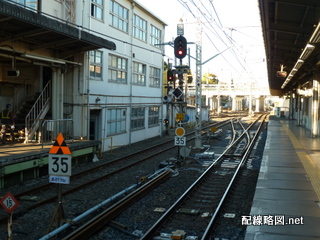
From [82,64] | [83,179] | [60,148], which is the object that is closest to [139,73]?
[82,64]

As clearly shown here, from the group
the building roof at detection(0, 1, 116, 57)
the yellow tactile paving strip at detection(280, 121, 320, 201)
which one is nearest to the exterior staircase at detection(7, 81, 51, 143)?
the building roof at detection(0, 1, 116, 57)

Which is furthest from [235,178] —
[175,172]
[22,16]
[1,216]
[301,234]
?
[22,16]

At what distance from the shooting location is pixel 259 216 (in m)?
7.36

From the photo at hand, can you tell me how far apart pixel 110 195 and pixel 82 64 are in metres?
7.95

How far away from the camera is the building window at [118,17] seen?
19500 millimetres

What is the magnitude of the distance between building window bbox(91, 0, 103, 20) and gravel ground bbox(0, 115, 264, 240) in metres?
7.35

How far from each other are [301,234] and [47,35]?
10.8 metres

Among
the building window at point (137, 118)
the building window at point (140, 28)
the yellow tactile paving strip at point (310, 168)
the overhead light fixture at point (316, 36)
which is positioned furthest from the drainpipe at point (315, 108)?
the overhead light fixture at point (316, 36)

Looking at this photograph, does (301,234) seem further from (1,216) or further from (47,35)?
(47,35)

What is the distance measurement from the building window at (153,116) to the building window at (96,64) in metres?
8.41

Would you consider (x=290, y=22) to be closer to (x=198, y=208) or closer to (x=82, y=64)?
(x=198, y=208)

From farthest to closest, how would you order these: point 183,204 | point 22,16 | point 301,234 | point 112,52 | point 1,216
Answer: point 112,52, point 22,16, point 183,204, point 1,216, point 301,234

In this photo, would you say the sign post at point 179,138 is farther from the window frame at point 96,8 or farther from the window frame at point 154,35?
the window frame at point 154,35

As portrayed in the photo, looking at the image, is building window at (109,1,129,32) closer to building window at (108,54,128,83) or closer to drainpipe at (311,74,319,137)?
building window at (108,54,128,83)
